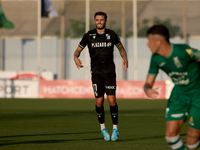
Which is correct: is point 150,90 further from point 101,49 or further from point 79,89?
point 79,89

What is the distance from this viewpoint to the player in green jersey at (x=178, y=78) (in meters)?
5.96

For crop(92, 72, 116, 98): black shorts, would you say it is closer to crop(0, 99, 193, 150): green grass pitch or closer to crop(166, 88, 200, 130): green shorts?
crop(0, 99, 193, 150): green grass pitch

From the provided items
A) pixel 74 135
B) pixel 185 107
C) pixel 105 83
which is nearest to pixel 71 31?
pixel 74 135

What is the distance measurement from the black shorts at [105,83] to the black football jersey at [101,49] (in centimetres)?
10

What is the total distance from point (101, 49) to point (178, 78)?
3331 mm

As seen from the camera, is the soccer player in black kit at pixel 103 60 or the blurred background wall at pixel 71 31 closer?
the soccer player in black kit at pixel 103 60

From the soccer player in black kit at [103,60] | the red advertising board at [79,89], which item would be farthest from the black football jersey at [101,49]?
the red advertising board at [79,89]

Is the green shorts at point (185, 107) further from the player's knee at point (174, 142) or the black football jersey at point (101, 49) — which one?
the black football jersey at point (101, 49)

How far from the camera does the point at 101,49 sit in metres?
9.23

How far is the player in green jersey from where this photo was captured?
5965mm

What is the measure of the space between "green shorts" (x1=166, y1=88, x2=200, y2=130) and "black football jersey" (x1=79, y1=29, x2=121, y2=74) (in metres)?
3.18

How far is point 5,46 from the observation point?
42.5 metres

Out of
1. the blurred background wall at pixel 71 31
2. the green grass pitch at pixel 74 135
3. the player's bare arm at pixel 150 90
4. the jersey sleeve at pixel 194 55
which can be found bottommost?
the green grass pitch at pixel 74 135

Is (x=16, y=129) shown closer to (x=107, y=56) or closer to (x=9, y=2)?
(x=107, y=56)
